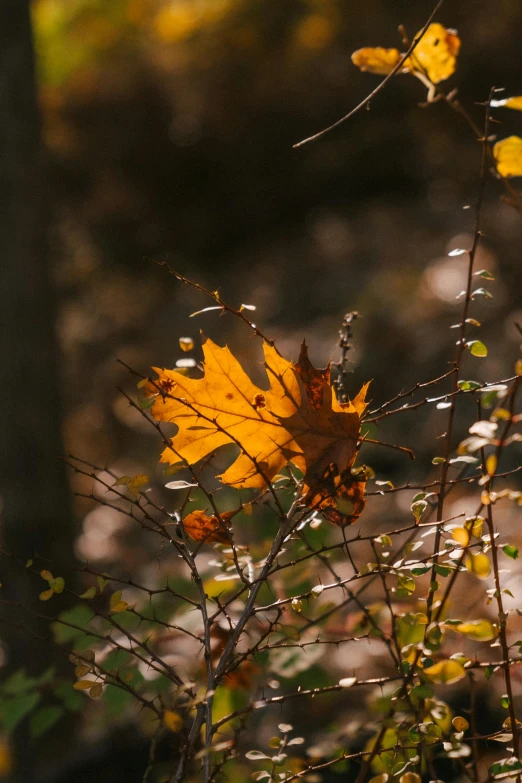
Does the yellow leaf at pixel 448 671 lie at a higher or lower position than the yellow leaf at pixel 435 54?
lower

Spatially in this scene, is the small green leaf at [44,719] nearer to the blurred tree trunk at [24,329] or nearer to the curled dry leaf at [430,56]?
the curled dry leaf at [430,56]

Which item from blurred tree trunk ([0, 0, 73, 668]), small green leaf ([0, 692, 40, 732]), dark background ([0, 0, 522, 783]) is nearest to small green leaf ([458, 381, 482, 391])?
small green leaf ([0, 692, 40, 732])

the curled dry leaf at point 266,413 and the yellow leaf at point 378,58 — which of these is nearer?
the curled dry leaf at point 266,413

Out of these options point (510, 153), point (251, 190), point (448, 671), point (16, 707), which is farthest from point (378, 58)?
point (251, 190)

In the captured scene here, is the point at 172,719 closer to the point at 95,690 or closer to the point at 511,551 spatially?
the point at 95,690

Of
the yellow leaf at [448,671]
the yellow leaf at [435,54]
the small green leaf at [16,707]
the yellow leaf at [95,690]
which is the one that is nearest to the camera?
the yellow leaf at [448,671]

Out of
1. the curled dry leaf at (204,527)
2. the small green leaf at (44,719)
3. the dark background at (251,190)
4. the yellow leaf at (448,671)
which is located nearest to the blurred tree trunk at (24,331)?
the small green leaf at (44,719)
